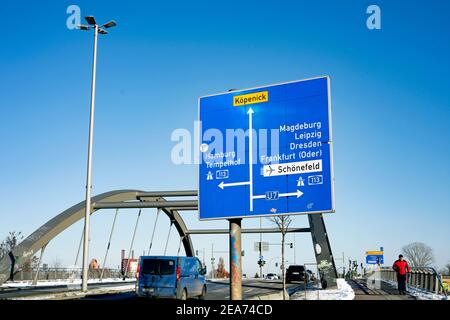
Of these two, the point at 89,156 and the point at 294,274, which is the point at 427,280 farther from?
the point at 294,274

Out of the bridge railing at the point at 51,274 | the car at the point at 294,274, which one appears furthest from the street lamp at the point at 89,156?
the car at the point at 294,274

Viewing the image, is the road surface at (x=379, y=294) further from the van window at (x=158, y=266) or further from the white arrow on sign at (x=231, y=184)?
the white arrow on sign at (x=231, y=184)

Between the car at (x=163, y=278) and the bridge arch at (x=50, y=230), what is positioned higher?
the bridge arch at (x=50, y=230)

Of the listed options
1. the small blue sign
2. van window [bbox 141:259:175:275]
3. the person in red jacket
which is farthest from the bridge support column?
van window [bbox 141:259:175:275]

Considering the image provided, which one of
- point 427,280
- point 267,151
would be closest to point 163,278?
point 267,151

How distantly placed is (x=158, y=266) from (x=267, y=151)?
423 inches

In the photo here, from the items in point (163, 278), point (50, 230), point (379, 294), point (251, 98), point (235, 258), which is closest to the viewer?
Result: point (235, 258)

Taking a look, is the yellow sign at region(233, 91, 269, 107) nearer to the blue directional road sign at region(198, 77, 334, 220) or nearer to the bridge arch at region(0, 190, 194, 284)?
the blue directional road sign at region(198, 77, 334, 220)

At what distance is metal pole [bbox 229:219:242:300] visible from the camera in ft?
43.8

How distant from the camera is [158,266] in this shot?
22250mm

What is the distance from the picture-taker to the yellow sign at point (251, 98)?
1403cm

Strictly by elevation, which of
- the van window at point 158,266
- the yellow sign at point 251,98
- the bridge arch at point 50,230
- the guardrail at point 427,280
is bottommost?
the guardrail at point 427,280
